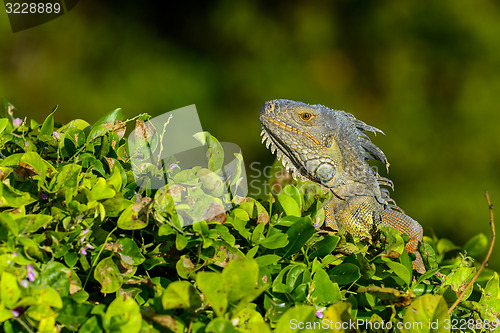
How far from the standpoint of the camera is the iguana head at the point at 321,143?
2486 mm

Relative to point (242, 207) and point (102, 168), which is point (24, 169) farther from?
point (242, 207)

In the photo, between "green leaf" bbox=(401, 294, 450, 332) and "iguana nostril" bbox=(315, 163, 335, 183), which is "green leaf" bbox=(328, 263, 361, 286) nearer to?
"green leaf" bbox=(401, 294, 450, 332)

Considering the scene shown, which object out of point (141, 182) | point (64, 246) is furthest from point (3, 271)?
point (141, 182)

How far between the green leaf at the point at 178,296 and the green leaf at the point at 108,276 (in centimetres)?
14

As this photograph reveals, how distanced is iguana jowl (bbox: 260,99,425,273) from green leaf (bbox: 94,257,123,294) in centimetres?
131

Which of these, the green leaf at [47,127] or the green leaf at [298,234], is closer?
the green leaf at [298,234]

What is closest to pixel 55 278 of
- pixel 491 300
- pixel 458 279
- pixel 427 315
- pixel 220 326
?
pixel 220 326

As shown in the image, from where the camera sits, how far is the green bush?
1.14 metres

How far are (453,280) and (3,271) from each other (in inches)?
48.4

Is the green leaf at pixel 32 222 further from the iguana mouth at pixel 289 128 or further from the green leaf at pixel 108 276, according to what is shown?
the iguana mouth at pixel 289 128

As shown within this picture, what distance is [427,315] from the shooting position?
126 centimetres

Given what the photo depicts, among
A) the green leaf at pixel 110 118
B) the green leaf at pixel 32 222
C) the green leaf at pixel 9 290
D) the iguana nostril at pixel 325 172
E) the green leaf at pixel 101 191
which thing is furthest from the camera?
the iguana nostril at pixel 325 172

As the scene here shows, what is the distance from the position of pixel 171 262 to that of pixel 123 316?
0.79 feet

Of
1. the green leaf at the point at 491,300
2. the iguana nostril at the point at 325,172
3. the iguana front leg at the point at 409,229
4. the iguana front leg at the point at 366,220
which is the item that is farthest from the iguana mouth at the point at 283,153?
the green leaf at the point at 491,300
